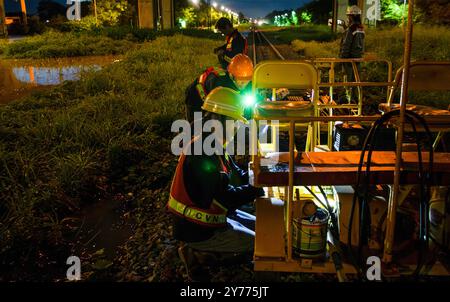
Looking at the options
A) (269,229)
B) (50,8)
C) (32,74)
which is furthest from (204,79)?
(50,8)

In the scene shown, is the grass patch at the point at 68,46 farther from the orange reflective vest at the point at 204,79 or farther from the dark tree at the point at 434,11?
the dark tree at the point at 434,11

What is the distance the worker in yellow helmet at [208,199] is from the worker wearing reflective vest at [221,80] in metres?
1.71

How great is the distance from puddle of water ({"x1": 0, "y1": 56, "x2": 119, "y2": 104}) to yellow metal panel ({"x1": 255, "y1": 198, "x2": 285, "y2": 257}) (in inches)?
386

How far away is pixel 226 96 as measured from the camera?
333 centimetres

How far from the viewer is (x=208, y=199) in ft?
10.6

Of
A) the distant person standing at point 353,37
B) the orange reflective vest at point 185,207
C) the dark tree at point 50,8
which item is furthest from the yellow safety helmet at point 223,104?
the dark tree at point 50,8

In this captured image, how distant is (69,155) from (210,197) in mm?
3524

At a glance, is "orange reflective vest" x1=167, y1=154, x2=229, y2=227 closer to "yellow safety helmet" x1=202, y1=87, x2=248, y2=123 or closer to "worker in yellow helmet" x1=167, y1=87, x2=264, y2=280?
"worker in yellow helmet" x1=167, y1=87, x2=264, y2=280

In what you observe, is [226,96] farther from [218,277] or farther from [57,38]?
[57,38]

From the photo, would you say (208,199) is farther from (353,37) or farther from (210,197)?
(353,37)

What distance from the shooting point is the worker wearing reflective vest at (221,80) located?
16.6ft

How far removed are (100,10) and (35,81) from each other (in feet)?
86.3

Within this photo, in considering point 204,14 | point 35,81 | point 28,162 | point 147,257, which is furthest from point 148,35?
point 204,14
